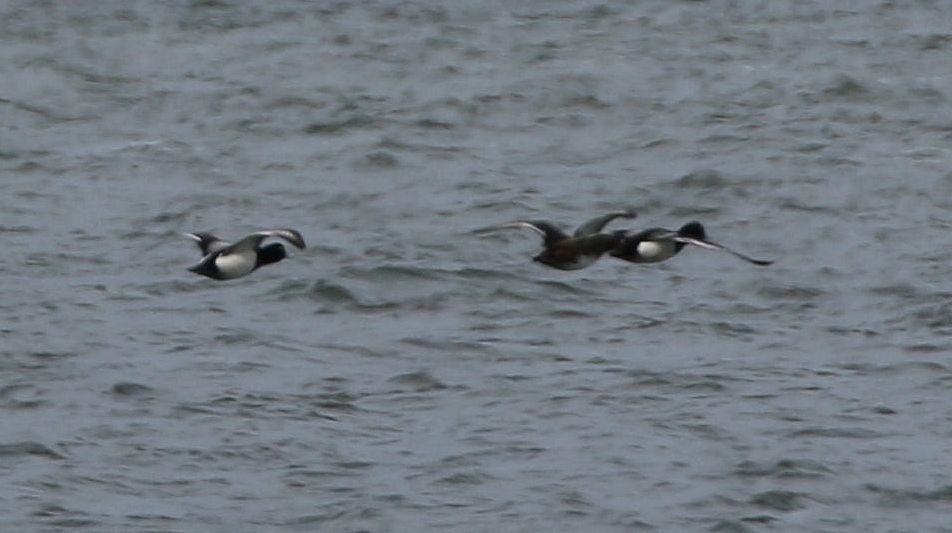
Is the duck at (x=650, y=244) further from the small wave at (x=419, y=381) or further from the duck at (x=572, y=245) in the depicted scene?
the small wave at (x=419, y=381)

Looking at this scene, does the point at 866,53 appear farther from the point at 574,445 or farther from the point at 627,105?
the point at 574,445

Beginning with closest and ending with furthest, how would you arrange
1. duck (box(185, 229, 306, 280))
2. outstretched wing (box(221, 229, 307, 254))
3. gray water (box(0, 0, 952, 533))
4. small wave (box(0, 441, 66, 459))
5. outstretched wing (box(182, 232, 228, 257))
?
outstretched wing (box(221, 229, 307, 254)) → duck (box(185, 229, 306, 280)) → outstretched wing (box(182, 232, 228, 257)) → gray water (box(0, 0, 952, 533)) → small wave (box(0, 441, 66, 459))

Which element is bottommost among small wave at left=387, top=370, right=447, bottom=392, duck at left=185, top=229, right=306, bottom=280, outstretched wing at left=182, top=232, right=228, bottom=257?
small wave at left=387, top=370, right=447, bottom=392

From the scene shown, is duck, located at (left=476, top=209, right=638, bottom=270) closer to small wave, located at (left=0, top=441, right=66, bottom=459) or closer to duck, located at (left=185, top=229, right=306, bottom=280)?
duck, located at (left=185, top=229, right=306, bottom=280)

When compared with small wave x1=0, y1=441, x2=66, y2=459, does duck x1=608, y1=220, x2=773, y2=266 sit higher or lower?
higher

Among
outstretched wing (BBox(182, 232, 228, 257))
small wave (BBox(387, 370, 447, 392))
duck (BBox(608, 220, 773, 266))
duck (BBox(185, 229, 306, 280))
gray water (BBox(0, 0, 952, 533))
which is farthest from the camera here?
small wave (BBox(387, 370, 447, 392))

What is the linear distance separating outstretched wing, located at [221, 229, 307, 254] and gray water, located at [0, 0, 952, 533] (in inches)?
59.7

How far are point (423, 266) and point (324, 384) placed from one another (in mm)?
3800

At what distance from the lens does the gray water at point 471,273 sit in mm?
16109

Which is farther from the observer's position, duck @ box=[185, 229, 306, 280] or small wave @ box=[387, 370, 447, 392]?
small wave @ box=[387, 370, 447, 392]

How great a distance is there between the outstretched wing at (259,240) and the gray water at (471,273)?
1515 mm

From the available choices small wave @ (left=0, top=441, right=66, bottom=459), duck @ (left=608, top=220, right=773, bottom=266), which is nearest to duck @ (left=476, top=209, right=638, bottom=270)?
duck @ (left=608, top=220, right=773, bottom=266)

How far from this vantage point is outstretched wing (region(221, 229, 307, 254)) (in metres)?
14.5

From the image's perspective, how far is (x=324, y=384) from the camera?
1848 centimetres
